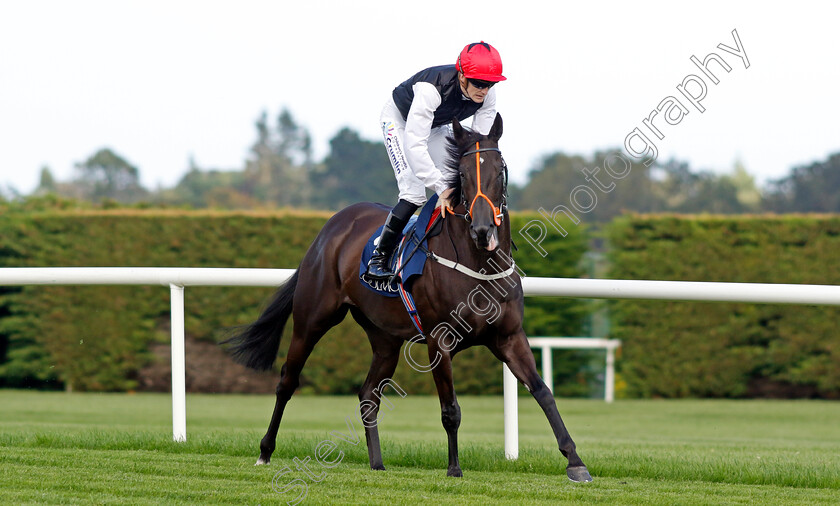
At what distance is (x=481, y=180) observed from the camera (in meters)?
3.85

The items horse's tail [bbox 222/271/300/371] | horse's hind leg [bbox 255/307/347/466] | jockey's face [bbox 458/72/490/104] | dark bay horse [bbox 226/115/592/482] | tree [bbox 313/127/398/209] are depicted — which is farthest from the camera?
tree [bbox 313/127/398/209]

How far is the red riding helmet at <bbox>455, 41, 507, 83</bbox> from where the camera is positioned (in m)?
4.14

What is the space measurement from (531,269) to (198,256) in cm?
424

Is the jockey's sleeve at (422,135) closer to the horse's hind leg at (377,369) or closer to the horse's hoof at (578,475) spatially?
the horse's hind leg at (377,369)

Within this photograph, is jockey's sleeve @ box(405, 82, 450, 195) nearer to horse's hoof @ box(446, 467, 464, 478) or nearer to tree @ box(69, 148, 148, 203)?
horse's hoof @ box(446, 467, 464, 478)

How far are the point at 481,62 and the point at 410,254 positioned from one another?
0.92 metres

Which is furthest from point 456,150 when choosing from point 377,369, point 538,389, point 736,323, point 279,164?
point 279,164

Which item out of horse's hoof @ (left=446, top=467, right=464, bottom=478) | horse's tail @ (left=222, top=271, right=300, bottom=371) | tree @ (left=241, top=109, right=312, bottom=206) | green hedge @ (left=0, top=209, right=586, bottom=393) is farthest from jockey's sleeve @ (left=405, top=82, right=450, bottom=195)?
tree @ (left=241, top=109, right=312, bottom=206)

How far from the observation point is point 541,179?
47.9 metres

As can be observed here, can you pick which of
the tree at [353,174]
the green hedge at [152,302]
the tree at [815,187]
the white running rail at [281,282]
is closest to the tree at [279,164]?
the tree at [353,174]

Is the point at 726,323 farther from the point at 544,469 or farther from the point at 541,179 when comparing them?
the point at 541,179

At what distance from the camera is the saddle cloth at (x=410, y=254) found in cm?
421

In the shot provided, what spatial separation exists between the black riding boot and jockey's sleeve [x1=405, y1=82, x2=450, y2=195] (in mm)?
221

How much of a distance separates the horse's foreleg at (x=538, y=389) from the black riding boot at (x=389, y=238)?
0.67 meters
